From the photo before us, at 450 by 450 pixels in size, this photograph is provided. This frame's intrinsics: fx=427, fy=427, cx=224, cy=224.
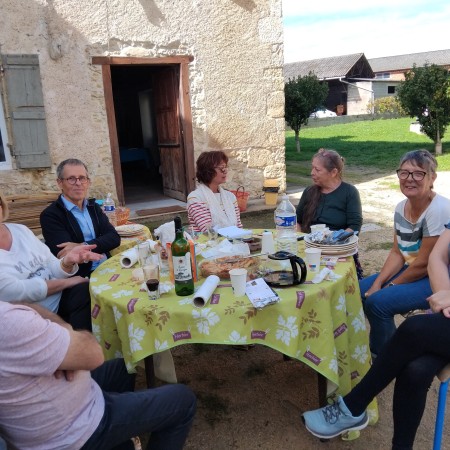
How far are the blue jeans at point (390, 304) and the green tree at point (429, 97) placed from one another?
1082 cm

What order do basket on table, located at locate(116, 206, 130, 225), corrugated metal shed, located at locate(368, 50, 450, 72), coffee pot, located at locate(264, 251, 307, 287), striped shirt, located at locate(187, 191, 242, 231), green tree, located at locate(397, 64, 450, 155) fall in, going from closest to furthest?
coffee pot, located at locate(264, 251, 307, 287), striped shirt, located at locate(187, 191, 242, 231), basket on table, located at locate(116, 206, 130, 225), green tree, located at locate(397, 64, 450, 155), corrugated metal shed, located at locate(368, 50, 450, 72)

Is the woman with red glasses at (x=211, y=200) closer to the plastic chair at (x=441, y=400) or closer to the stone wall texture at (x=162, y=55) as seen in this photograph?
the plastic chair at (x=441, y=400)

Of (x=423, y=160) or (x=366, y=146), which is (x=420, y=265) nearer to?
(x=423, y=160)

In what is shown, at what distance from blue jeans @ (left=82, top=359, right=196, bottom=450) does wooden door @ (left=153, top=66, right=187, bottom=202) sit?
5.72 m

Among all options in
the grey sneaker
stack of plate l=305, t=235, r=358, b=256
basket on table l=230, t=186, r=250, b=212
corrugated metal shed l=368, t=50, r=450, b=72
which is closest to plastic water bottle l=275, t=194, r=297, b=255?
stack of plate l=305, t=235, r=358, b=256

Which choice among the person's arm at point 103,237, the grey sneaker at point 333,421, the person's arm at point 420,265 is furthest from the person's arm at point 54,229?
the person's arm at point 420,265

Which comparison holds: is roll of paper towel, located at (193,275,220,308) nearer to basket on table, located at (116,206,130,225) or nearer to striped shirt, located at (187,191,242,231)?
striped shirt, located at (187,191,242,231)

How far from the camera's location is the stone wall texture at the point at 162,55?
579 centimetres

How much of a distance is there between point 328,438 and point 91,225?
2.04 m

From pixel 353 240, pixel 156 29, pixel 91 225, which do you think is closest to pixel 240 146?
pixel 156 29

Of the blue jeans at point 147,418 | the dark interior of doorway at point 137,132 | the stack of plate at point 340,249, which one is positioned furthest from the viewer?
the dark interior of doorway at point 137,132

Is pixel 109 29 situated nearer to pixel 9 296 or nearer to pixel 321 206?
pixel 321 206

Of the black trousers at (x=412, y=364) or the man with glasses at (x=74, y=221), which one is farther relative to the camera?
the man with glasses at (x=74, y=221)

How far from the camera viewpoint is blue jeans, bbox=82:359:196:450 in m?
1.52
